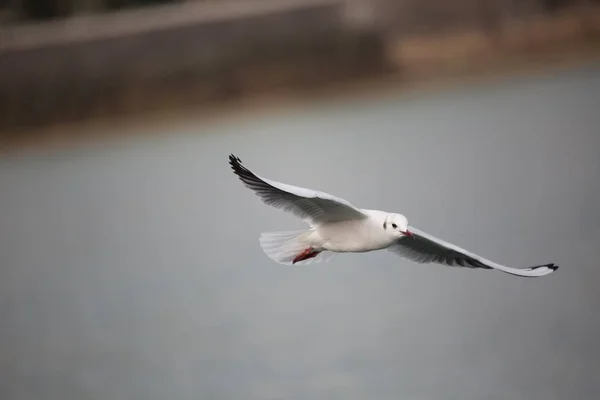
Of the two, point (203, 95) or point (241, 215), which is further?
point (203, 95)

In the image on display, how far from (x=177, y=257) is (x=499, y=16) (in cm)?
106

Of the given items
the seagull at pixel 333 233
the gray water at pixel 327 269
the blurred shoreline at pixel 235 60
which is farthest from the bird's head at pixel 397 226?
the blurred shoreline at pixel 235 60

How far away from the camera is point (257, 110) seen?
197 centimetres

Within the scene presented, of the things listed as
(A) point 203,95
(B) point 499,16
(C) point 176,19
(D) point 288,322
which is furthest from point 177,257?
(B) point 499,16

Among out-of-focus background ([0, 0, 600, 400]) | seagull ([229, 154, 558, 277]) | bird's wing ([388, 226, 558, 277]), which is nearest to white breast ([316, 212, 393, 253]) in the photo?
seagull ([229, 154, 558, 277])

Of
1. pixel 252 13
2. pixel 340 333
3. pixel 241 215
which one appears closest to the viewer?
pixel 340 333

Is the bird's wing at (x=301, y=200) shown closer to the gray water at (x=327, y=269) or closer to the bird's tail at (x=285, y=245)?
the bird's tail at (x=285, y=245)

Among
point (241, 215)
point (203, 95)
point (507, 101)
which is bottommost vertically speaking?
point (241, 215)

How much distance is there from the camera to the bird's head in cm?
131

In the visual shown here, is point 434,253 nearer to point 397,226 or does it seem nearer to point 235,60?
point 397,226

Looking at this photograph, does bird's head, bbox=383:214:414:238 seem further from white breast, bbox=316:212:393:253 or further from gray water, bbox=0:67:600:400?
gray water, bbox=0:67:600:400

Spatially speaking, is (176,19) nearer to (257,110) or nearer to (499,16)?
(257,110)

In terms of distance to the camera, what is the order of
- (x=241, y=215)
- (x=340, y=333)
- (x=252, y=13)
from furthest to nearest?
1. (x=252, y=13)
2. (x=241, y=215)
3. (x=340, y=333)

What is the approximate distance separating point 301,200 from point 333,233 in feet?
0.32
